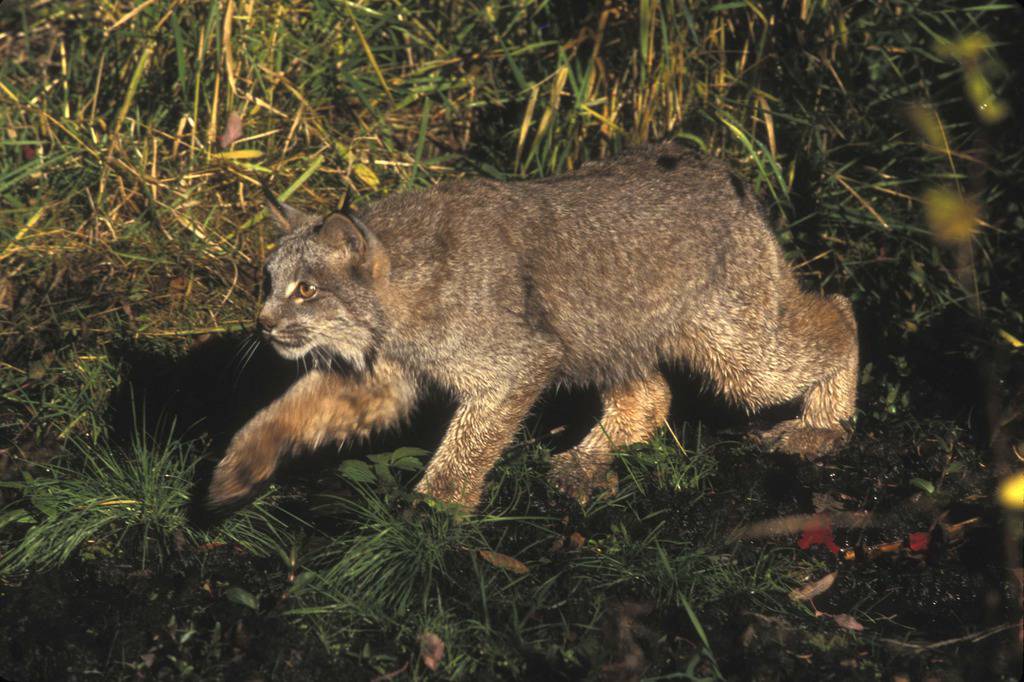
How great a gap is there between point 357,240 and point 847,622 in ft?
8.25

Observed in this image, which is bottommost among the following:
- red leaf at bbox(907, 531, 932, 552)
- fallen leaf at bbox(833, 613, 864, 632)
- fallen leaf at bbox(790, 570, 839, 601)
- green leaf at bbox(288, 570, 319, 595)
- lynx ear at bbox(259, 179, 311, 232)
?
red leaf at bbox(907, 531, 932, 552)

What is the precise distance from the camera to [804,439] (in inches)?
221

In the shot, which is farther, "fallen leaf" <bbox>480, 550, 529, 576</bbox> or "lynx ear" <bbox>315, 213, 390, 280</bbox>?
"lynx ear" <bbox>315, 213, 390, 280</bbox>

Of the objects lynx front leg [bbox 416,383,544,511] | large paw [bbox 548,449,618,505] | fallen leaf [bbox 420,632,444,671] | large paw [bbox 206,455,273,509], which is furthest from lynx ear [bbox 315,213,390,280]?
fallen leaf [bbox 420,632,444,671]

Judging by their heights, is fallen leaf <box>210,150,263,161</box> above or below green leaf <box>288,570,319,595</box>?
above

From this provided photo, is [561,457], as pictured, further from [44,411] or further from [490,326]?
[44,411]

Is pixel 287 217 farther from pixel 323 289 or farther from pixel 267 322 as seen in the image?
pixel 267 322

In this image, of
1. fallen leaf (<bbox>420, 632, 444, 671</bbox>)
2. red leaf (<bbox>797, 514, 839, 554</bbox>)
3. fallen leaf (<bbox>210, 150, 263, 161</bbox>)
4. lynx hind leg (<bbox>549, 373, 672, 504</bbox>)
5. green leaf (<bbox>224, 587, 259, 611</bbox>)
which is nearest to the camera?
fallen leaf (<bbox>420, 632, 444, 671</bbox>)

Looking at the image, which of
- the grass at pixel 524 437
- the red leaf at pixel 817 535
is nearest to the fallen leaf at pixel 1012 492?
the grass at pixel 524 437

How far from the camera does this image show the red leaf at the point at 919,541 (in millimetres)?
4742

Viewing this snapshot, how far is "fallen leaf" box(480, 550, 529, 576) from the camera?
4324 mm

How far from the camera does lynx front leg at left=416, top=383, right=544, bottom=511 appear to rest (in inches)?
192

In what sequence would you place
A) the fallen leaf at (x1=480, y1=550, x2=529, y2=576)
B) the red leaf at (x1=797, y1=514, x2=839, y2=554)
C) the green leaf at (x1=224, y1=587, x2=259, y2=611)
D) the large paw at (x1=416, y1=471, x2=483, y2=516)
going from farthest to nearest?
the large paw at (x1=416, y1=471, x2=483, y2=516), the red leaf at (x1=797, y1=514, x2=839, y2=554), the fallen leaf at (x1=480, y1=550, x2=529, y2=576), the green leaf at (x1=224, y1=587, x2=259, y2=611)

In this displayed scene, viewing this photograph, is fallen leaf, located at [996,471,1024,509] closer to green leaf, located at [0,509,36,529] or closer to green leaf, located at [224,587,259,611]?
green leaf, located at [224,587,259,611]
